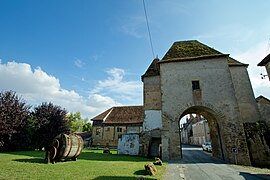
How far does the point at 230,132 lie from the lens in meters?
13.9

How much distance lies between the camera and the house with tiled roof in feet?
113

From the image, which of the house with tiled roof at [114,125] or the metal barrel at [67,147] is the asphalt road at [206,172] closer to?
the metal barrel at [67,147]

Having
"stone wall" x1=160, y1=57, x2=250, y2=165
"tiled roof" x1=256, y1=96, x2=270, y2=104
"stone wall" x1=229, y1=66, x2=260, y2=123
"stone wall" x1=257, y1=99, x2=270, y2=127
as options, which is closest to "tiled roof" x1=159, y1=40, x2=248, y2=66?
"stone wall" x1=160, y1=57, x2=250, y2=165

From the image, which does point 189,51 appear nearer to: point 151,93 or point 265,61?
point 151,93

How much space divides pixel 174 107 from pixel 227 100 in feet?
16.0

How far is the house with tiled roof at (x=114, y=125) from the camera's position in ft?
113

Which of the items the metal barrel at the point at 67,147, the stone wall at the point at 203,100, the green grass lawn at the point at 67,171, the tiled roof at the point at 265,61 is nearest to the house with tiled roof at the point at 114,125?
the stone wall at the point at 203,100

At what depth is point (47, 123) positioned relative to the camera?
22078 millimetres

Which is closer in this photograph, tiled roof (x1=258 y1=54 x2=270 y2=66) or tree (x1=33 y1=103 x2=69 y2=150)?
tiled roof (x1=258 y1=54 x2=270 y2=66)

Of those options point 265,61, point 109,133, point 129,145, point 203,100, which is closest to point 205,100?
point 203,100

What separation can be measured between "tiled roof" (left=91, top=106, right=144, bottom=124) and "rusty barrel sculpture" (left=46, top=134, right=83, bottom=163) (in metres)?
23.9

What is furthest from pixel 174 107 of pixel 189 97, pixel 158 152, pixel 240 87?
pixel 240 87

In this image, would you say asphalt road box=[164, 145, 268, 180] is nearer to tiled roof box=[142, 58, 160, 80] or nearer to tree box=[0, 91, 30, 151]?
tiled roof box=[142, 58, 160, 80]

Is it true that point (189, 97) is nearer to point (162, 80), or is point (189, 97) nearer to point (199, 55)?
point (162, 80)
